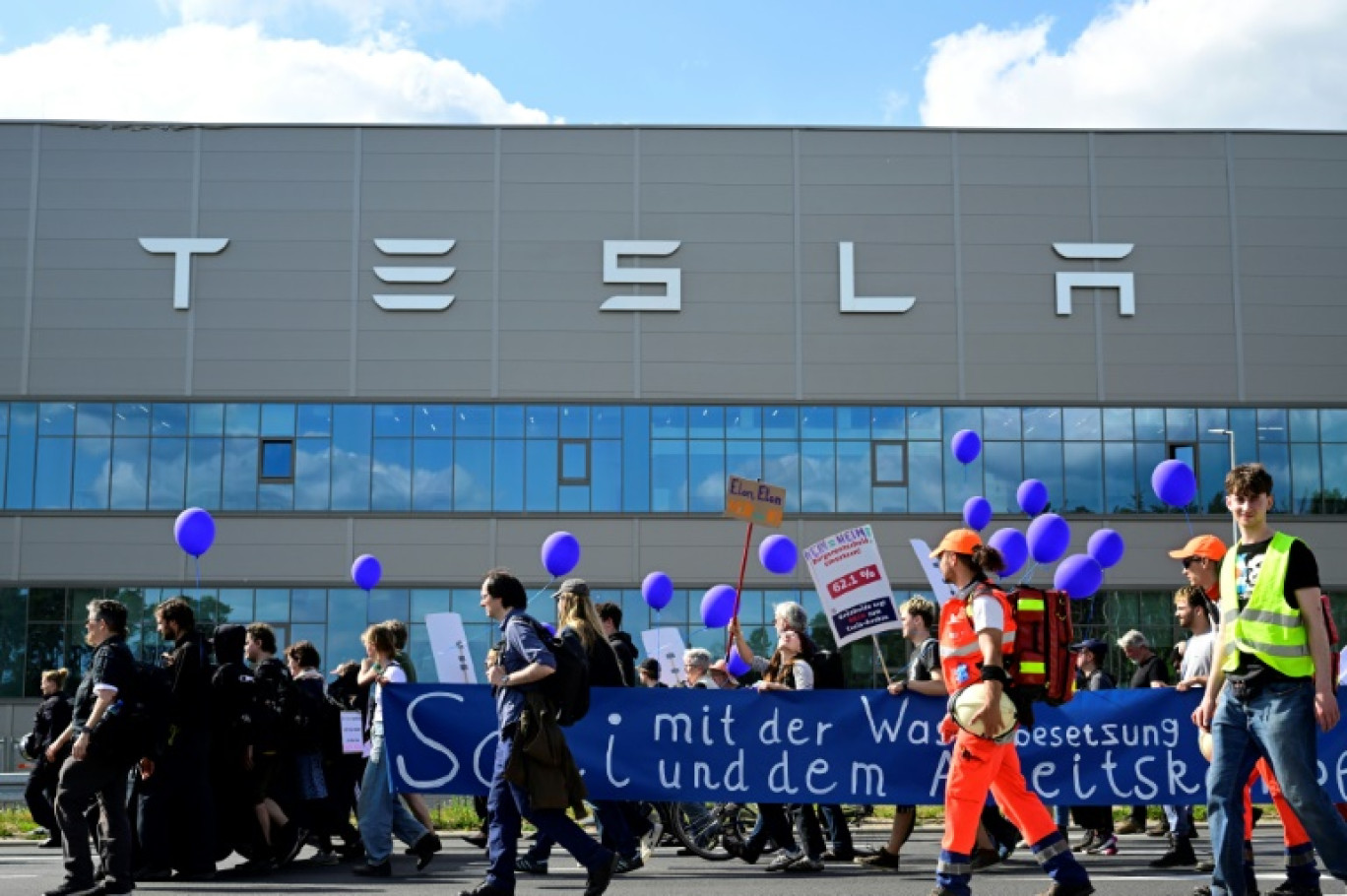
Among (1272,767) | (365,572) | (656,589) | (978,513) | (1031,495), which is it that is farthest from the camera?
(1031,495)

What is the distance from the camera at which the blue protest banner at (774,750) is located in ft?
37.7

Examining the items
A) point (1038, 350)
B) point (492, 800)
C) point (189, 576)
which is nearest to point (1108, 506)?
point (1038, 350)

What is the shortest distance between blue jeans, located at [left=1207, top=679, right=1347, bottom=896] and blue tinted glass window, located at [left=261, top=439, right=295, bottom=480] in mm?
31773

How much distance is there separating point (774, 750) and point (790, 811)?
1.18m

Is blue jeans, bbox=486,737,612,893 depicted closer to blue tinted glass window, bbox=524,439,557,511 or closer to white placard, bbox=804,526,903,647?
white placard, bbox=804,526,903,647

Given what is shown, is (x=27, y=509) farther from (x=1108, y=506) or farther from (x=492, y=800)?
(x=492, y=800)

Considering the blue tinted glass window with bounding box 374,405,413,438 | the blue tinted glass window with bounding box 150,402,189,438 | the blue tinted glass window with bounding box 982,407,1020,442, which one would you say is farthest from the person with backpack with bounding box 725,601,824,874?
the blue tinted glass window with bounding box 150,402,189,438

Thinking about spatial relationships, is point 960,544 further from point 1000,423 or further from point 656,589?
point 1000,423

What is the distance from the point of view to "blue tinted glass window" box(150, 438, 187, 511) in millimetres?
37562

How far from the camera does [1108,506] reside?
38.3 meters

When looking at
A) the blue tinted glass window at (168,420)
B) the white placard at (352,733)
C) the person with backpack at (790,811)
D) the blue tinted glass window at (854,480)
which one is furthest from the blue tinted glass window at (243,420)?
the person with backpack at (790,811)

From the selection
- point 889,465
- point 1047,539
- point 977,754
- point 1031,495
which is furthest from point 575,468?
point 977,754

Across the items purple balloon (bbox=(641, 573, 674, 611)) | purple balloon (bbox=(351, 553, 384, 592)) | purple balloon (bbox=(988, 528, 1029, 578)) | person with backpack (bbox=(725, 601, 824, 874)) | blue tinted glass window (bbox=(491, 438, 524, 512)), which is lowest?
person with backpack (bbox=(725, 601, 824, 874))

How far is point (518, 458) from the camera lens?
123ft
